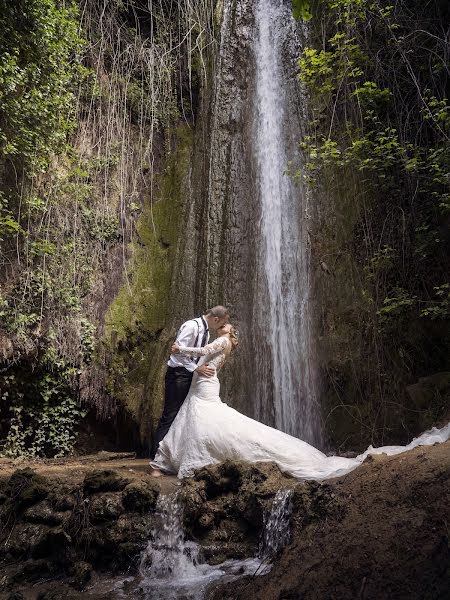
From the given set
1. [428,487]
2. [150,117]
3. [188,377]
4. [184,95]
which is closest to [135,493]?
[188,377]

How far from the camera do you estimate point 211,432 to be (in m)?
5.21

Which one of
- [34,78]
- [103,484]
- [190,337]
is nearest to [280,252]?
[190,337]

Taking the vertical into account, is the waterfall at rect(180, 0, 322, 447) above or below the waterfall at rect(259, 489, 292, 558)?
above

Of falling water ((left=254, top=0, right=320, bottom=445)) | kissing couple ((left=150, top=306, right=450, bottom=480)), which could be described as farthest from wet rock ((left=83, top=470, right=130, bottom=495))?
falling water ((left=254, top=0, right=320, bottom=445))

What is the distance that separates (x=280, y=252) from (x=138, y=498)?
4.45 metres

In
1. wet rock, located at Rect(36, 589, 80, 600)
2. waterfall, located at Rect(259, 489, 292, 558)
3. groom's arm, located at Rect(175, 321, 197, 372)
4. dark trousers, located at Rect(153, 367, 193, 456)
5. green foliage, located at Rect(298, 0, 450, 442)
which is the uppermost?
green foliage, located at Rect(298, 0, 450, 442)

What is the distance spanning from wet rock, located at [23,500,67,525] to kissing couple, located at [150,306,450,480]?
1.06m

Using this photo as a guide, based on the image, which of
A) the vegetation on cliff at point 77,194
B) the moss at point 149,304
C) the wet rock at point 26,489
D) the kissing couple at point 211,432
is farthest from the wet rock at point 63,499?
the vegetation on cliff at point 77,194

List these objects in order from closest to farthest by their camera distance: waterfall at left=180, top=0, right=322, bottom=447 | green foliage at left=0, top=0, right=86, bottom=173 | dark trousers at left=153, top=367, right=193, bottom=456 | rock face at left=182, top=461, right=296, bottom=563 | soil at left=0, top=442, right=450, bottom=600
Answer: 1. soil at left=0, top=442, right=450, bottom=600
2. rock face at left=182, top=461, right=296, bottom=563
3. dark trousers at left=153, top=367, right=193, bottom=456
4. waterfall at left=180, top=0, right=322, bottom=447
5. green foliage at left=0, top=0, right=86, bottom=173

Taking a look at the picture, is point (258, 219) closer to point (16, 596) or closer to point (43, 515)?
Answer: point (43, 515)

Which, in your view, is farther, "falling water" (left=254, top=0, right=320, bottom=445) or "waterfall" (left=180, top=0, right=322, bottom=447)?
"waterfall" (left=180, top=0, right=322, bottom=447)

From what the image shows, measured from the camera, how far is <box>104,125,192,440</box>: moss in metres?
A: 7.93

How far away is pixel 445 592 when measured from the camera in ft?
8.67

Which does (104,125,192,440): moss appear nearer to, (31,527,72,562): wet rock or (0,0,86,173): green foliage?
(0,0,86,173): green foliage
